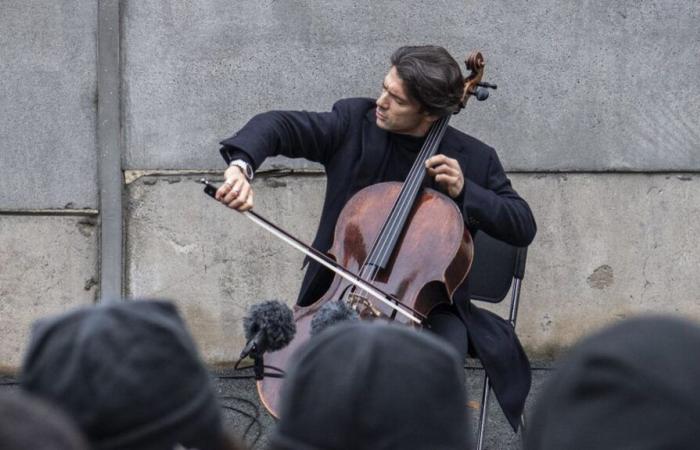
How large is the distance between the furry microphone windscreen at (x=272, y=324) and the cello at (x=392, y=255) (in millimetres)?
151

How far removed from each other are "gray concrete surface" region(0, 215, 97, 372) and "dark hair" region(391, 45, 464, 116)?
73.3 inches

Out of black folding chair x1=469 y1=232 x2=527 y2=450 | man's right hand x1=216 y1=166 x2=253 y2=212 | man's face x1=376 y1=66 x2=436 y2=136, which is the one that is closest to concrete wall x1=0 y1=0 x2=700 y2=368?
black folding chair x1=469 y1=232 x2=527 y2=450

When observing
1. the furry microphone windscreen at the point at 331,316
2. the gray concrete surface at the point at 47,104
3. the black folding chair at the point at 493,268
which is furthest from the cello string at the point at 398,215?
the gray concrete surface at the point at 47,104

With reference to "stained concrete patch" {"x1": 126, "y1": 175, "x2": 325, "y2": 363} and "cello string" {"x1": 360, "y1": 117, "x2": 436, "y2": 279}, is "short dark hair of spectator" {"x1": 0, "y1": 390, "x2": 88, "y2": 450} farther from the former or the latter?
"stained concrete patch" {"x1": 126, "y1": 175, "x2": 325, "y2": 363}

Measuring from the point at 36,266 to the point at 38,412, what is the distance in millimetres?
3668

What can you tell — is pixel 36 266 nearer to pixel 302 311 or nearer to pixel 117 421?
pixel 302 311

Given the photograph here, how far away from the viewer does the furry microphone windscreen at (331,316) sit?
9.77 feet

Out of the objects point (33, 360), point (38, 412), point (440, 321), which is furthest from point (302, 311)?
point (38, 412)

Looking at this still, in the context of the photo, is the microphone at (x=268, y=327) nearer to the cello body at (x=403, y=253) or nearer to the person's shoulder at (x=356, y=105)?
the cello body at (x=403, y=253)

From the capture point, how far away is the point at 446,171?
3.40 meters

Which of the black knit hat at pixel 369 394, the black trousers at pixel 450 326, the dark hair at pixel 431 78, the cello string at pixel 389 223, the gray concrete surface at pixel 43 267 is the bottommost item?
the gray concrete surface at pixel 43 267

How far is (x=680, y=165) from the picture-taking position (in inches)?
196

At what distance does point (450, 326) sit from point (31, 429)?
92.4 inches

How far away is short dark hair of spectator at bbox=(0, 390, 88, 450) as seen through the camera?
128cm
